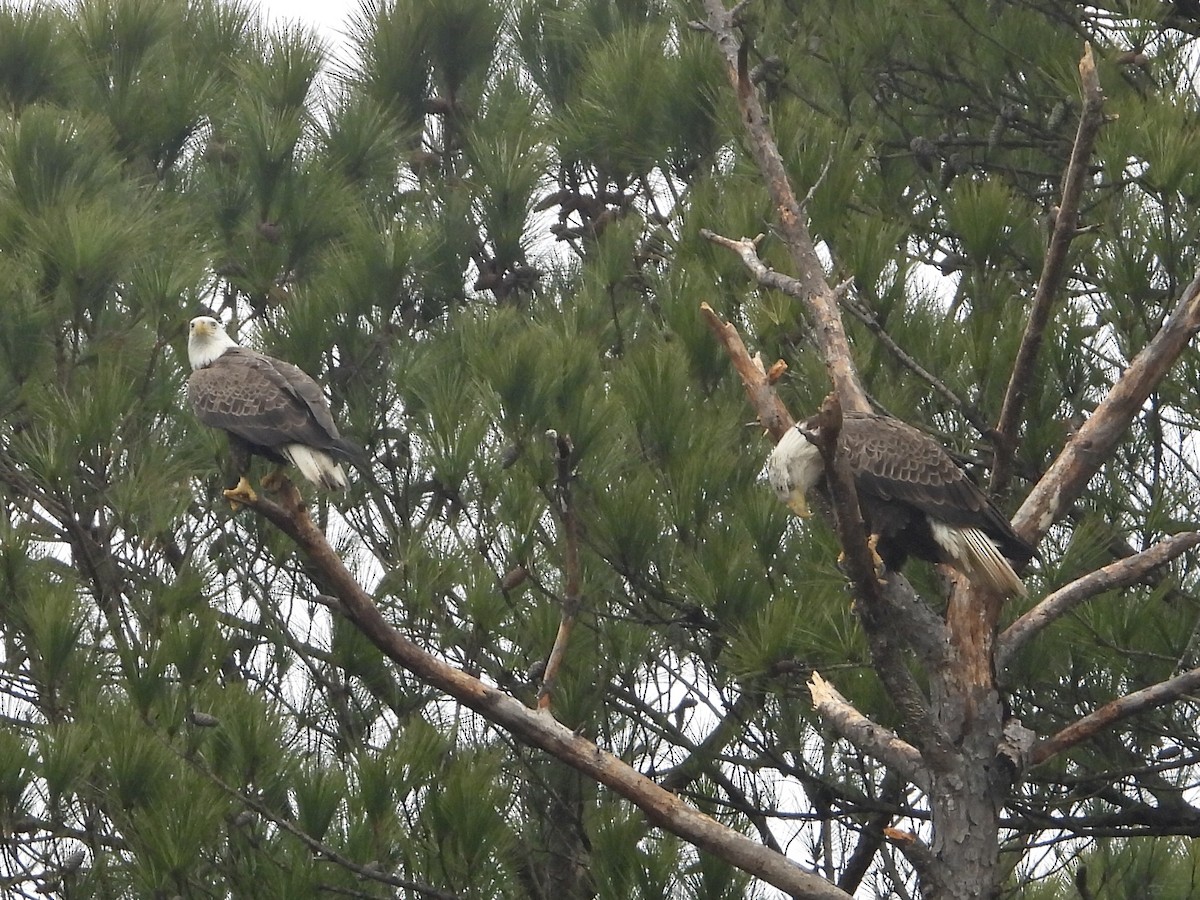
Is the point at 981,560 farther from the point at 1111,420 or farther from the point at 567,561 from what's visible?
the point at 567,561

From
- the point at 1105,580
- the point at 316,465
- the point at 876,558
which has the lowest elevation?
the point at 1105,580

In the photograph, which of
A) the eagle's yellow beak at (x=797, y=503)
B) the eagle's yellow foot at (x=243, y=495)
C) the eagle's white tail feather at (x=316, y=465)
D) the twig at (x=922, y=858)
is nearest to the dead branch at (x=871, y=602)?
the twig at (x=922, y=858)

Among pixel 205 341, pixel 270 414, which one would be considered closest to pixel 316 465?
pixel 270 414

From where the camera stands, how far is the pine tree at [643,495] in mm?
3643

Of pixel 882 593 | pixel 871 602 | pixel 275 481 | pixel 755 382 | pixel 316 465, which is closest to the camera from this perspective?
pixel 871 602

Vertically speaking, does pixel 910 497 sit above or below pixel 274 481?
below

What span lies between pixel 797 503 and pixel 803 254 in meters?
0.58

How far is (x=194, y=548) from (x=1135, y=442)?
2.70m

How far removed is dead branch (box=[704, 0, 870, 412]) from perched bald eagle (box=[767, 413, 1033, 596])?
14 cm

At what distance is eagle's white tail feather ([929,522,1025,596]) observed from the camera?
3.64 metres

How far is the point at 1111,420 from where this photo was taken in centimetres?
361

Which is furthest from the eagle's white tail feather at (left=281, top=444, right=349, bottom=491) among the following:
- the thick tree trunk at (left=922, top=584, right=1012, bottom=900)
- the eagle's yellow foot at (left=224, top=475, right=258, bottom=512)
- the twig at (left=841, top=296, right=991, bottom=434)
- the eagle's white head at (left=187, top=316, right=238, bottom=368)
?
the thick tree trunk at (left=922, top=584, right=1012, bottom=900)

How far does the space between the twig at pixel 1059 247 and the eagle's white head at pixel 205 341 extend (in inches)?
97.0

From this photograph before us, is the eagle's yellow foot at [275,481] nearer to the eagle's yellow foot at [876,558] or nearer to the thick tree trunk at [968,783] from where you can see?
the eagle's yellow foot at [876,558]
